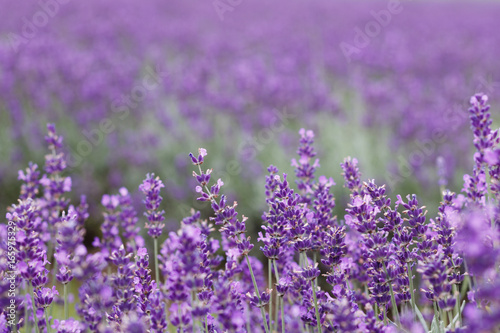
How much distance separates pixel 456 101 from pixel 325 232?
435cm

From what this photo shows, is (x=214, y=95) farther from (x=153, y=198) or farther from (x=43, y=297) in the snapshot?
(x=43, y=297)

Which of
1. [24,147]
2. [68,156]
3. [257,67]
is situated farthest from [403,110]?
[24,147]

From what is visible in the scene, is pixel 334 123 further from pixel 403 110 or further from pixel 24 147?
pixel 24 147

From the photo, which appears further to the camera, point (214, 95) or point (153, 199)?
point (214, 95)

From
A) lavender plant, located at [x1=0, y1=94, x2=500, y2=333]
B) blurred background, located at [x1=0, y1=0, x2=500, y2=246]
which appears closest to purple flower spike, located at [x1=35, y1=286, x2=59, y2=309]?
lavender plant, located at [x1=0, y1=94, x2=500, y2=333]

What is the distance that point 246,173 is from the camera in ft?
15.2

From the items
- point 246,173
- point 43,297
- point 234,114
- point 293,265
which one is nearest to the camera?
point 43,297

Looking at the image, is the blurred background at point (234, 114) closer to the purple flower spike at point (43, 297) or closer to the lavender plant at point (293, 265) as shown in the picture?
the lavender plant at point (293, 265)

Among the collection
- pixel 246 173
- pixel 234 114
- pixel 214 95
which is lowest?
pixel 246 173

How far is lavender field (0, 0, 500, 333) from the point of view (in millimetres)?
1362

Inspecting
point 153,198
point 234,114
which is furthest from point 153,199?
point 234,114

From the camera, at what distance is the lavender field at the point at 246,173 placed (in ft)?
4.47

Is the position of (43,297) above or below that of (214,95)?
below

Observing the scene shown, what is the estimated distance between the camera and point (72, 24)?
9.54 m
